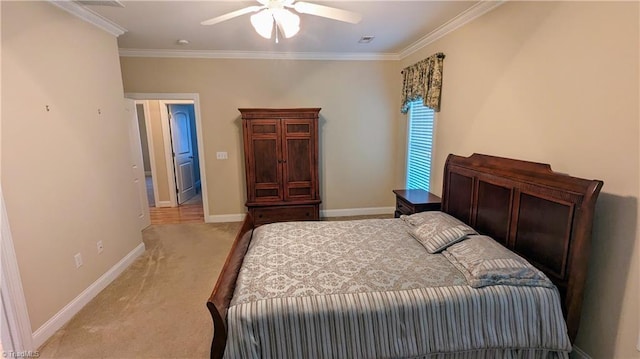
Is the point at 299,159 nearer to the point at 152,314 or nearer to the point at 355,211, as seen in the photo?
the point at 355,211

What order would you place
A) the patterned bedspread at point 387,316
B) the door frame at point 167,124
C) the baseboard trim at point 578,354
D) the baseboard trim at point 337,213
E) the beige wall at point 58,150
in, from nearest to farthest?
the patterned bedspread at point 387,316 < the baseboard trim at point 578,354 < the beige wall at point 58,150 < the door frame at point 167,124 < the baseboard trim at point 337,213

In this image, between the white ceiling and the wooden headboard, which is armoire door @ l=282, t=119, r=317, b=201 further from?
the wooden headboard

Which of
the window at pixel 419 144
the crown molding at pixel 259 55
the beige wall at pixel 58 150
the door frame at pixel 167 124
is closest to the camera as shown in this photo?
the beige wall at pixel 58 150

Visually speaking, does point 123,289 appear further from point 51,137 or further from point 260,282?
point 260,282

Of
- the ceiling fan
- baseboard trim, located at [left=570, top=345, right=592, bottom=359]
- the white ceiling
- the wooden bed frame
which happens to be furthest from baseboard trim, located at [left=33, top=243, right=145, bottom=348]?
baseboard trim, located at [left=570, top=345, right=592, bottom=359]

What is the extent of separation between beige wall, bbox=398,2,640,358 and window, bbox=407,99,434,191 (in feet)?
4.25

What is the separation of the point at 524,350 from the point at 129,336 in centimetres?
264

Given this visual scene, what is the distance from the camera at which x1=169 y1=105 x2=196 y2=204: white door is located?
18.7 feet

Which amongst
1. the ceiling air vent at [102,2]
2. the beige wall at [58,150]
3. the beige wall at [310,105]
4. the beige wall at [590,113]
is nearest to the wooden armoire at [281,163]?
the beige wall at [310,105]

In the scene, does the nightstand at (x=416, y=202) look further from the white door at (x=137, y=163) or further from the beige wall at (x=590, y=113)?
the white door at (x=137, y=163)

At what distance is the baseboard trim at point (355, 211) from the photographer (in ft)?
16.1

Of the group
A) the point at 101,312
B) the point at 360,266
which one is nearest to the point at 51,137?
the point at 101,312

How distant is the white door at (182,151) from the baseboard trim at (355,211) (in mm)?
3036

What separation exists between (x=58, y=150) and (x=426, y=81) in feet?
12.1
